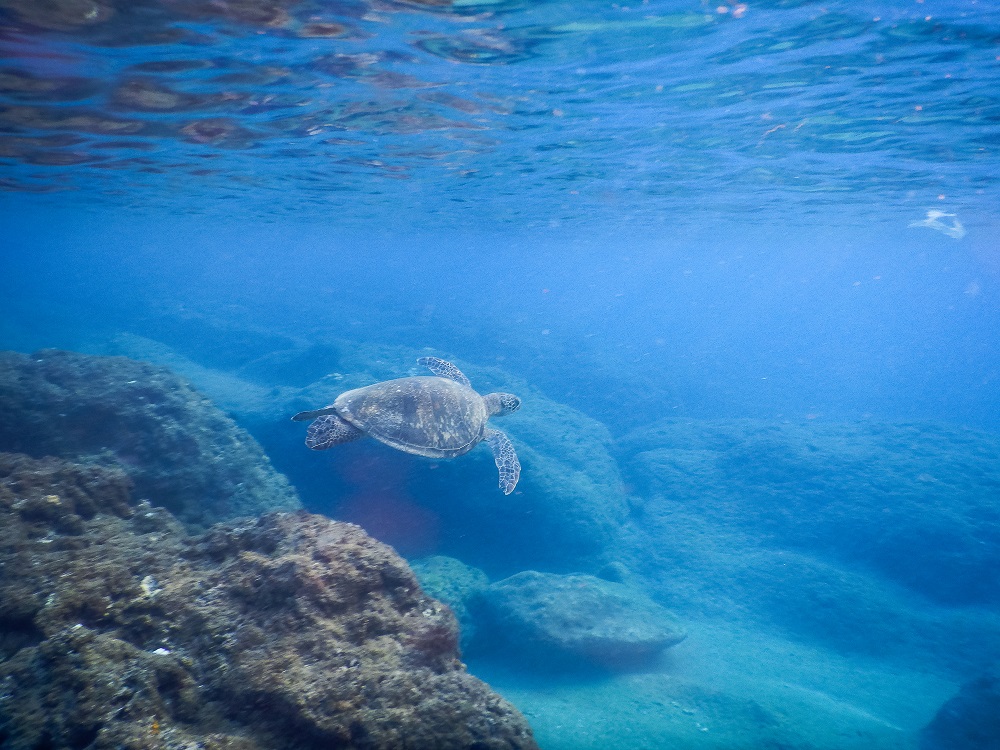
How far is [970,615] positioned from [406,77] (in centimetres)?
2142

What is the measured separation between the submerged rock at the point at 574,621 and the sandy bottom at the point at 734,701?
19.2 inches

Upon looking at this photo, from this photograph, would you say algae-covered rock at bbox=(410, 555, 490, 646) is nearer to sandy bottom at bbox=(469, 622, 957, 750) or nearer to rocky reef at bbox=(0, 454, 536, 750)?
sandy bottom at bbox=(469, 622, 957, 750)

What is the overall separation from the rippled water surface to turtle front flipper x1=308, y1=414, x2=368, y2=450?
7.00 meters

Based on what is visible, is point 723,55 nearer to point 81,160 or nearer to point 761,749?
point 761,749

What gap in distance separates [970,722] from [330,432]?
13.1 m

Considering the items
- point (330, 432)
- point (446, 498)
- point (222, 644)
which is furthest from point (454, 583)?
point (222, 644)

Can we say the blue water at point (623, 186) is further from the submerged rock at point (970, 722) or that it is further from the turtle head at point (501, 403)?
the turtle head at point (501, 403)

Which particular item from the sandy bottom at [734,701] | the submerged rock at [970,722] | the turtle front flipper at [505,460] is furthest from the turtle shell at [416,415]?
the submerged rock at [970,722]

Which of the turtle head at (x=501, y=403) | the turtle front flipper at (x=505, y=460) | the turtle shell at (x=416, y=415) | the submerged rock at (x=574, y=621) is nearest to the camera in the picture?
the turtle shell at (x=416, y=415)

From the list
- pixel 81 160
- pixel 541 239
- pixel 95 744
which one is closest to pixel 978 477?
pixel 95 744

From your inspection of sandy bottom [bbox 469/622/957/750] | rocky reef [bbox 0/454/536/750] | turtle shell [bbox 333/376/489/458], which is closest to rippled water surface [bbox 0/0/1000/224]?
turtle shell [bbox 333/376/489/458]

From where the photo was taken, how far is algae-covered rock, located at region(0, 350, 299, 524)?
9.39m

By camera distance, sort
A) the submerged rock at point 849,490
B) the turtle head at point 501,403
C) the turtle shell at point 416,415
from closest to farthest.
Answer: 1. the turtle shell at point 416,415
2. the turtle head at point 501,403
3. the submerged rock at point 849,490

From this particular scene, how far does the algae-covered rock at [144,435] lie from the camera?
30.8 feet
